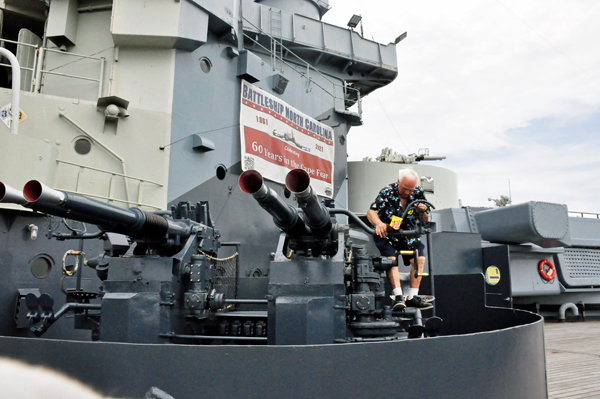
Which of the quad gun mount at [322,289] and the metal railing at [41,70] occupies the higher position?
the metal railing at [41,70]

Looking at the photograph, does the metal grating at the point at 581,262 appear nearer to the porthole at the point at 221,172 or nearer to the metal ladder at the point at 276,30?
the metal ladder at the point at 276,30

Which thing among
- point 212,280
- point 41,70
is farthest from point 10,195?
point 41,70

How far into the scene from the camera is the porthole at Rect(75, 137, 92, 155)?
649cm

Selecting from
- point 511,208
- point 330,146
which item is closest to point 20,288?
point 330,146

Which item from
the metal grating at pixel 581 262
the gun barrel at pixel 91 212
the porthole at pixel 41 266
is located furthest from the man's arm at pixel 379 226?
the metal grating at pixel 581 262

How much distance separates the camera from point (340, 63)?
12.1 meters

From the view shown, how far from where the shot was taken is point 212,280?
4355mm

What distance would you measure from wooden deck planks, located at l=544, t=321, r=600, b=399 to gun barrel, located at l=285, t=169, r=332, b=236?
108 inches

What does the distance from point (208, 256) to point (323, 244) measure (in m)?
1.26

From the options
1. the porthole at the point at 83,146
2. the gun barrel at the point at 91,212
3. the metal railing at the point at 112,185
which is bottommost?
the gun barrel at the point at 91,212

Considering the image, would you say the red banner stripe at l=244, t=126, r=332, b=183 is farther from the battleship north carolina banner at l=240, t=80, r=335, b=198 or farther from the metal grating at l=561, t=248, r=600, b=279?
the metal grating at l=561, t=248, r=600, b=279

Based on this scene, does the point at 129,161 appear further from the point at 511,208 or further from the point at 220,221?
the point at 511,208

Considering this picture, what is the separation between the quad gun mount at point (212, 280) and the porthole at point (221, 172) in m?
3.72

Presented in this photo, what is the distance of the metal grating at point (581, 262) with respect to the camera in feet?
36.6
